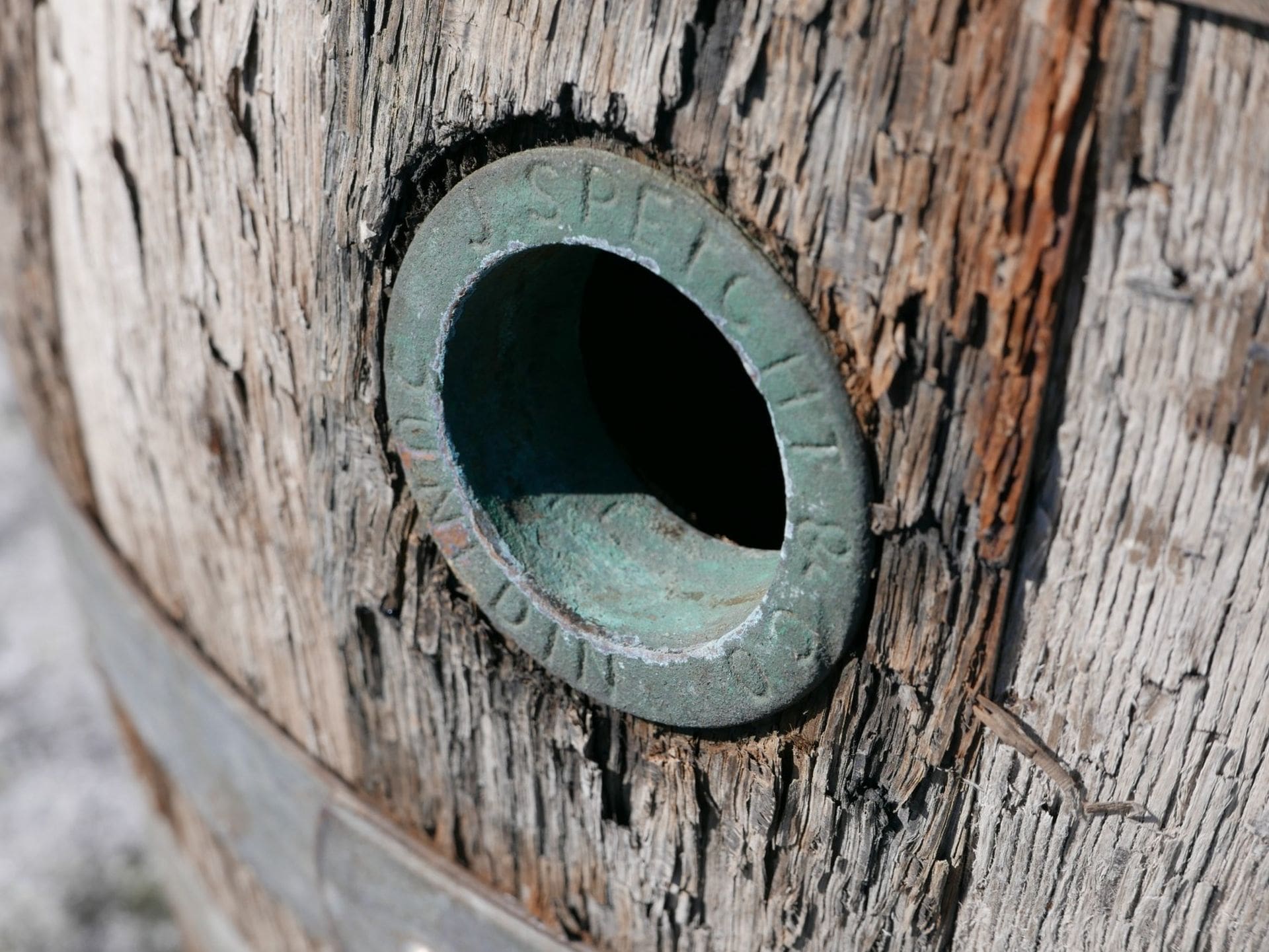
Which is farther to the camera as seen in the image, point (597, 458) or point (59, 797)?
point (59, 797)

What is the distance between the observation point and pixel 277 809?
170 centimetres

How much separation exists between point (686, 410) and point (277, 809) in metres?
0.78

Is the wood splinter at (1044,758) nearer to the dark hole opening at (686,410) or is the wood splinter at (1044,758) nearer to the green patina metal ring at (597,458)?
the green patina metal ring at (597,458)

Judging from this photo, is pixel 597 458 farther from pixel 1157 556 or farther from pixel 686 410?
pixel 1157 556

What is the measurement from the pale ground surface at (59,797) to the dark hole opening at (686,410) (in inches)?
65.7

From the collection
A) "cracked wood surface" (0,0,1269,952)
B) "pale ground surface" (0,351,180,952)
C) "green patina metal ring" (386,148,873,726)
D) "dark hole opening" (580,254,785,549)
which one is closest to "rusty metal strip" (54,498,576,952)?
"cracked wood surface" (0,0,1269,952)

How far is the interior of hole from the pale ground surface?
1684 mm

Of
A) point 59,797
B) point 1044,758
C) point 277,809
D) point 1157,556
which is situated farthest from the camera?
point 59,797

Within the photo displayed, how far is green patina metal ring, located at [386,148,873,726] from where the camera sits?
99cm

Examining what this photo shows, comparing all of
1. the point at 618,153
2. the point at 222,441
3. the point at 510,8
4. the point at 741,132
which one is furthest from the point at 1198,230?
the point at 222,441

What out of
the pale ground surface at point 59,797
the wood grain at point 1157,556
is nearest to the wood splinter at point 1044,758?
the wood grain at point 1157,556

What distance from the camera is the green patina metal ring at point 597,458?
993 mm

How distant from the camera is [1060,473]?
0.95 m

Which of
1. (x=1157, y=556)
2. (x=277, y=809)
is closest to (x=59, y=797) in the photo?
(x=277, y=809)
